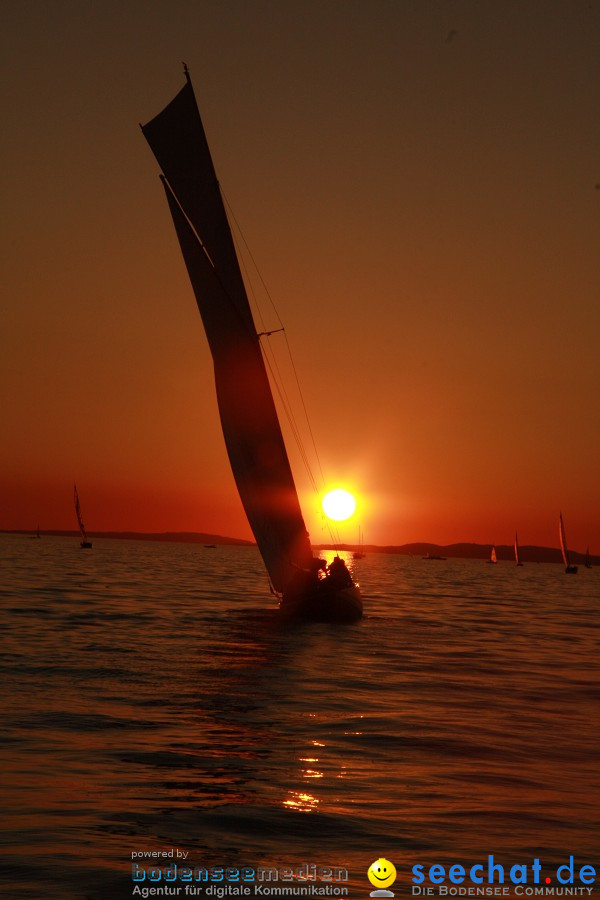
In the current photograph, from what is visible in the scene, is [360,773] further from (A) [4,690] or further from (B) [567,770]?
(A) [4,690]

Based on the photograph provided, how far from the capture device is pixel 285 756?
1359 centimetres

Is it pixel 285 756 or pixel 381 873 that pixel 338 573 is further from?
pixel 381 873

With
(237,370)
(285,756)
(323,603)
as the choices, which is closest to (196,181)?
(237,370)

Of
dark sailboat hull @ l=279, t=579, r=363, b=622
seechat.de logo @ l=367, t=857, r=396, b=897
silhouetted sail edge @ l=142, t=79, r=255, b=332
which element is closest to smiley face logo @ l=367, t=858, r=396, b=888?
seechat.de logo @ l=367, t=857, r=396, b=897

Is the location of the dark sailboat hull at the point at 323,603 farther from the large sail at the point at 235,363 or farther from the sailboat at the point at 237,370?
the large sail at the point at 235,363

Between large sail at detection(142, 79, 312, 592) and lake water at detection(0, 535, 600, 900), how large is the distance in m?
6.00

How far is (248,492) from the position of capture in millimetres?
34188

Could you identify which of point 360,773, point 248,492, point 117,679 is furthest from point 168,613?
point 360,773

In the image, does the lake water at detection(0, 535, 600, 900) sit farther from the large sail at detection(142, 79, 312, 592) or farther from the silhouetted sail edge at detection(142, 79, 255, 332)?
the silhouetted sail edge at detection(142, 79, 255, 332)

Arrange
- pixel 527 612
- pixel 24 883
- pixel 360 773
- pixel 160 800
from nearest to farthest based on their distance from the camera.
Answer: pixel 24 883
pixel 160 800
pixel 360 773
pixel 527 612

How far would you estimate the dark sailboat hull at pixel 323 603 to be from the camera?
1441 inches

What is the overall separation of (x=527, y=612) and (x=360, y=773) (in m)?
42.4

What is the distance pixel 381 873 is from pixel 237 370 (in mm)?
26236

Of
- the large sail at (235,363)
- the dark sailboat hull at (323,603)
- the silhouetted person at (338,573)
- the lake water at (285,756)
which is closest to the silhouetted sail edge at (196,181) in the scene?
the large sail at (235,363)
